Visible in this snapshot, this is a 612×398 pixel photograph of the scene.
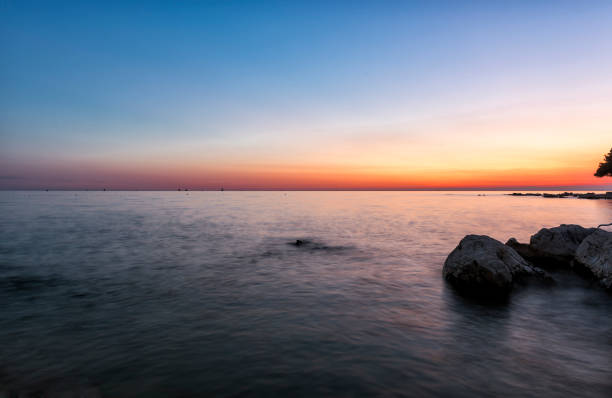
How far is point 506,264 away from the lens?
13.3 m

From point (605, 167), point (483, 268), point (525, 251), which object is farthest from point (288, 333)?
point (605, 167)

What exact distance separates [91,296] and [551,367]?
14.0m

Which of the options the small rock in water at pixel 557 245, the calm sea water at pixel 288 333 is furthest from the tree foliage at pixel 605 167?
the calm sea water at pixel 288 333

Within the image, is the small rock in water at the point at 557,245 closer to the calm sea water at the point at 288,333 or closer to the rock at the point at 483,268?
the calm sea water at the point at 288,333

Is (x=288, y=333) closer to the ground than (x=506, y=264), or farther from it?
closer to the ground

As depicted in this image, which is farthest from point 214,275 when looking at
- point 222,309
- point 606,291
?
point 606,291

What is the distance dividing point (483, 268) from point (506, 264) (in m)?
2.06

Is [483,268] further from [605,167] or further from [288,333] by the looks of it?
[605,167]

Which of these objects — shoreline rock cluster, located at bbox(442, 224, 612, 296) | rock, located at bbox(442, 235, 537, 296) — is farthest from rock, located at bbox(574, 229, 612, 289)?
rock, located at bbox(442, 235, 537, 296)

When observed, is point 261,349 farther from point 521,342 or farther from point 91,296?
point 91,296

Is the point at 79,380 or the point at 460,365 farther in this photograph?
the point at 460,365

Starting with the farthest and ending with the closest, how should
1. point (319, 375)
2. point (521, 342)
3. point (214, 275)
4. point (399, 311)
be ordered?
point (214, 275) → point (399, 311) → point (521, 342) → point (319, 375)

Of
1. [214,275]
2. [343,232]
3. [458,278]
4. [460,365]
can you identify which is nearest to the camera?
[460,365]

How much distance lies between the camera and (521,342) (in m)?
7.84
